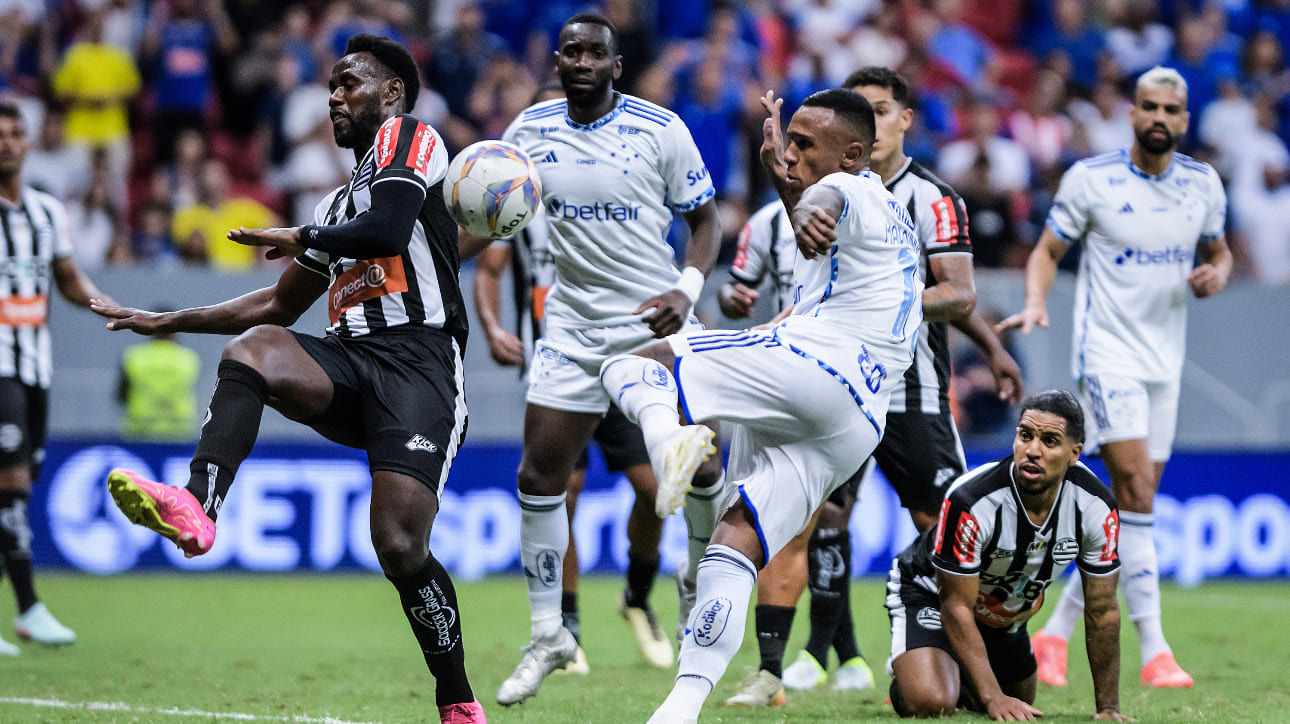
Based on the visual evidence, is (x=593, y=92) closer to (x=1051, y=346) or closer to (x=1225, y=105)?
(x=1051, y=346)

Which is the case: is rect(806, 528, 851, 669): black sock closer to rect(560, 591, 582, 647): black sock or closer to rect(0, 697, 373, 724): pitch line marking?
rect(560, 591, 582, 647): black sock

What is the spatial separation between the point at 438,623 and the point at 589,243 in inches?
89.9

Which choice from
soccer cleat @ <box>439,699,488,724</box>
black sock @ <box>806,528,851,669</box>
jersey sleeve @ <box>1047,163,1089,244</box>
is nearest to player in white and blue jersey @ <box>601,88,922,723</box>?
soccer cleat @ <box>439,699,488,724</box>

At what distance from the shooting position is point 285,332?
17.7 feet

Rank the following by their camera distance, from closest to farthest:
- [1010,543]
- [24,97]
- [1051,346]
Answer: [1010,543], [1051,346], [24,97]

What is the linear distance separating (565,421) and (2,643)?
13.1ft

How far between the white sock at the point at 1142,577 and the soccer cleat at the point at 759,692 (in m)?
2.23

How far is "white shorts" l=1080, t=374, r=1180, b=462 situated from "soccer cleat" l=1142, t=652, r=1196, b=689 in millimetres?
1174

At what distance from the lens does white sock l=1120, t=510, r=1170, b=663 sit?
780 centimetres

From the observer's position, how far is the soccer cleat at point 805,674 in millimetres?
7566

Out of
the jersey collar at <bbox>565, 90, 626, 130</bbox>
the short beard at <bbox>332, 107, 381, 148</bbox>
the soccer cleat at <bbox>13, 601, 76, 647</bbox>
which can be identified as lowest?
the soccer cleat at <bbox>13, 601, 76, 647</bbox>

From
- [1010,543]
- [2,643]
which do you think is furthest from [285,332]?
[2,643]

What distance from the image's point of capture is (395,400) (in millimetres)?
5414

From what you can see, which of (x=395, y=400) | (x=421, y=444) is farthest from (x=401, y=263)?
(x=421, y=444)
